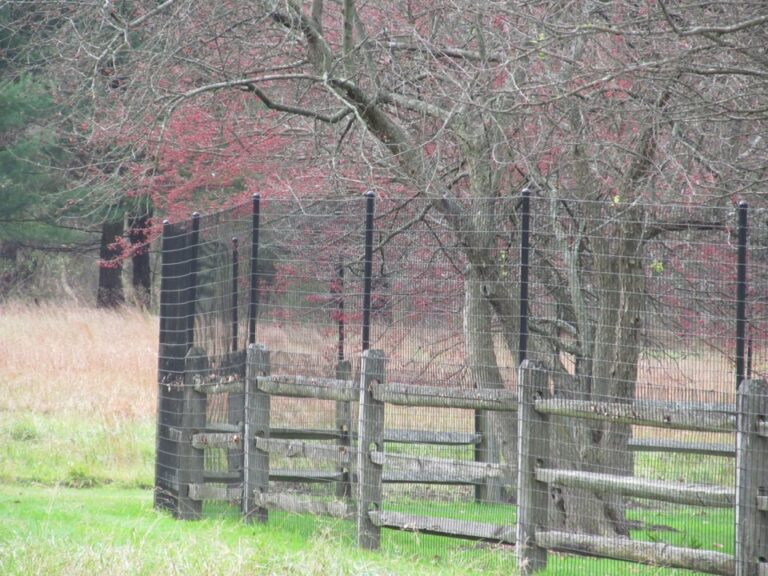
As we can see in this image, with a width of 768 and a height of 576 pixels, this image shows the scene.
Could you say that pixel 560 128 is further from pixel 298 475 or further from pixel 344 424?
pixel 298 475

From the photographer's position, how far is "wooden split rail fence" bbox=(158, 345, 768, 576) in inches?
260

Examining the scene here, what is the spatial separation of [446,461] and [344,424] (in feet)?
6.82

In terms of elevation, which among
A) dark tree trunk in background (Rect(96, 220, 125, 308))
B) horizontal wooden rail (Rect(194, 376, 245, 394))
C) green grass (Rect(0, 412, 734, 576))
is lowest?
green grass (Rect(0, 412, 734, 576))

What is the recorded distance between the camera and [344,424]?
10.1 m

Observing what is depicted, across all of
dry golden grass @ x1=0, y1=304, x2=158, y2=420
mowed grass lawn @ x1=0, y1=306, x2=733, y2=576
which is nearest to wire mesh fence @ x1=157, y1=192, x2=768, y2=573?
mowed grass lawn @ x1=0, y1=306, x2=733, y2=576

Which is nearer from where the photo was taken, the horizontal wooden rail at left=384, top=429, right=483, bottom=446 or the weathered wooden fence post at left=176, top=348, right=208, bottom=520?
the horizontal wooden rail at left=384, top=429, right=483, bottom=446

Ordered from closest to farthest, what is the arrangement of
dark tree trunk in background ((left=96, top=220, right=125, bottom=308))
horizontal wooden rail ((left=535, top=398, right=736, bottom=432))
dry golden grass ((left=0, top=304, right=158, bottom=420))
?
horizontal wooden rail ((left=535, top=398, right=736, bottom=432)), dry golden grass ((left=0, top=304, right=158, bottom=420)), dark tree trunk in background ((left=96, top=220, right=125, bottom=308))

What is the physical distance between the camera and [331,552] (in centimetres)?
728

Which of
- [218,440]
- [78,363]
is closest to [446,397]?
[218,440]

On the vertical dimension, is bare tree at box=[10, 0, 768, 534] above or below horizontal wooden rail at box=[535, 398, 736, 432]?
above

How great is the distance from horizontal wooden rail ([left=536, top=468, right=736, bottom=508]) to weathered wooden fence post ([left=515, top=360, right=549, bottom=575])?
10 cm

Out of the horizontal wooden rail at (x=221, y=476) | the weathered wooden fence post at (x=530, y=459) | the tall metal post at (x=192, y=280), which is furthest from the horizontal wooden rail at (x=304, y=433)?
the weathered wooden fence post at (x=530, y=459)

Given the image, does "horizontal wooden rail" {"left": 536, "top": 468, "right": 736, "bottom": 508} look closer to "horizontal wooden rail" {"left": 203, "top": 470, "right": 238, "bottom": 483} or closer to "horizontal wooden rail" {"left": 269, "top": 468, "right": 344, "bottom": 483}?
"horizontal wooden rail" {"left": 269, "top": 468, "right": 344, "bottom": 483}

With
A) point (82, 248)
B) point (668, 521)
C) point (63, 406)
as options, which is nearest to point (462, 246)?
point (668, 521)
